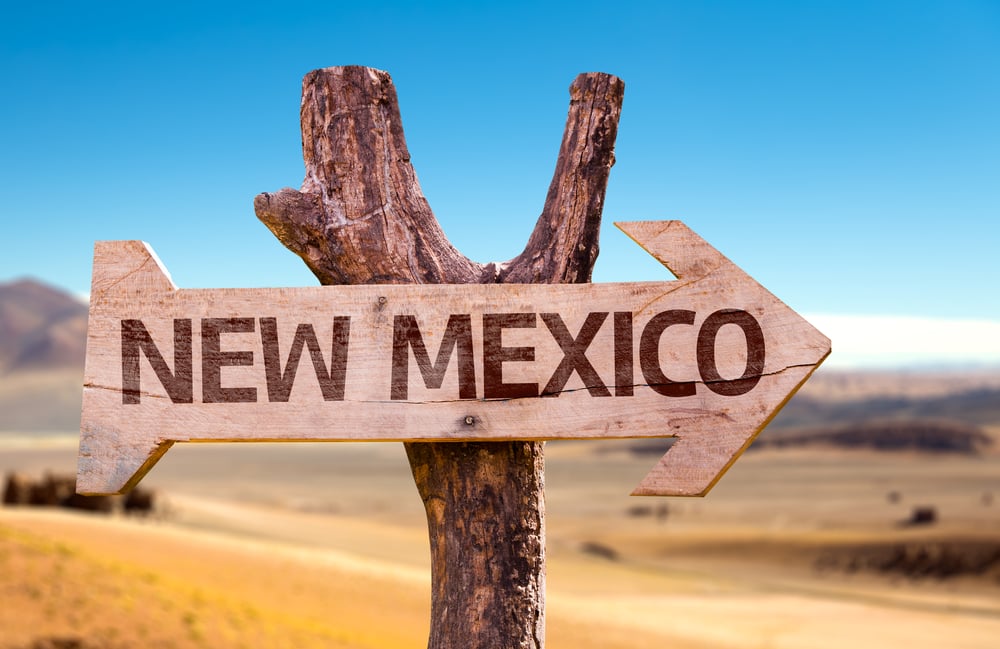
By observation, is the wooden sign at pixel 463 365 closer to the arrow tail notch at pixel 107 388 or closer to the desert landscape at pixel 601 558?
the arrow tail notch at pixel 107 388

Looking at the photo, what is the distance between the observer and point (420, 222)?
3.25m

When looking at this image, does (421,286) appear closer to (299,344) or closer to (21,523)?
(299,344)

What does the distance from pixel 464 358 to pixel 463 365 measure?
0.07 ft

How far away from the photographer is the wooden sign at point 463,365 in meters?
2.87

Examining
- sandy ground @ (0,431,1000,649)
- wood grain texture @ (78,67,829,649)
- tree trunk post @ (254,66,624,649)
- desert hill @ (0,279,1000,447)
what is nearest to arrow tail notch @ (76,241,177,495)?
wood grain texture @ (78,67,829,649)

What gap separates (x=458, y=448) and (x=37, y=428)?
165 metres

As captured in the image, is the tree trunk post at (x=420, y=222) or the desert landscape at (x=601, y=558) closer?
the tree trunk post at (x=420, y=222)

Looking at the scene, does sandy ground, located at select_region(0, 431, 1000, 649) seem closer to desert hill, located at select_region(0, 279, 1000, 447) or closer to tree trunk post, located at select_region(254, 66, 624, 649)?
tree trunk post, located at select_region(254, 66, 624, 649)

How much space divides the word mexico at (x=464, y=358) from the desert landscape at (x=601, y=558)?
5.85 metres

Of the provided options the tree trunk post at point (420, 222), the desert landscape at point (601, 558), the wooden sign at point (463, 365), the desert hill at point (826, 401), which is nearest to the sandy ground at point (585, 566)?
the desert landscape at point (601, 558)

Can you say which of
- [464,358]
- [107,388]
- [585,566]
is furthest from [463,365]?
[585,566]

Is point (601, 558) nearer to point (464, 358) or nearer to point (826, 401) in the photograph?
point (464, 358)

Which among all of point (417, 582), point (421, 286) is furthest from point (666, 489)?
point (417, 582)

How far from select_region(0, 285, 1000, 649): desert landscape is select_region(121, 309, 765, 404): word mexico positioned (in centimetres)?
585
